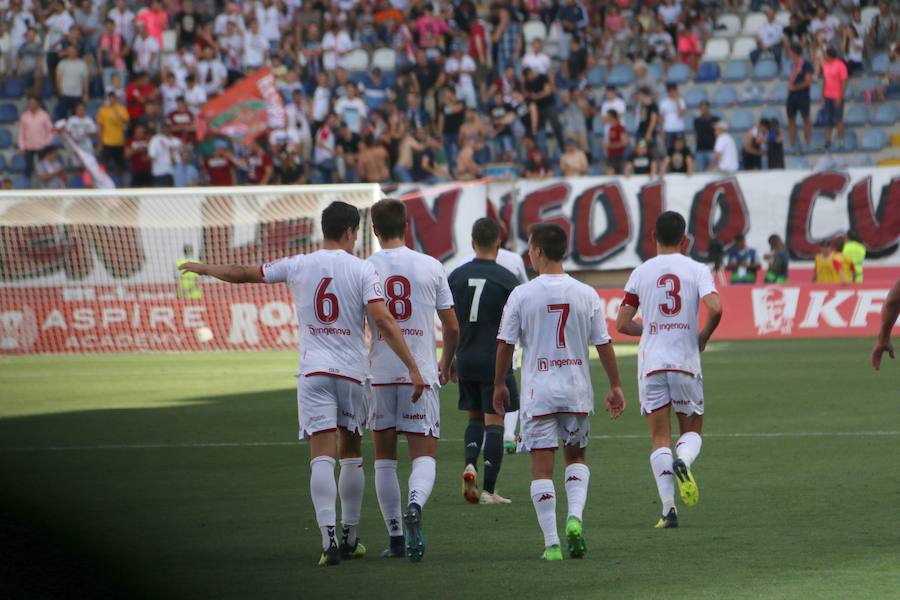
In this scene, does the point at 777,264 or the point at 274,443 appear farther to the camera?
the point at 777,264

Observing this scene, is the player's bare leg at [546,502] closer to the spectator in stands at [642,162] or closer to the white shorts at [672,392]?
the white shorts at [672,392]

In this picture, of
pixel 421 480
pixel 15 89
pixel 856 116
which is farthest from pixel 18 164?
pixel 421 480

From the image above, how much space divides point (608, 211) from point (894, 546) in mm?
21581

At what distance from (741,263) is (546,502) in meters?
21.2

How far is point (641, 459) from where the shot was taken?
12438mm

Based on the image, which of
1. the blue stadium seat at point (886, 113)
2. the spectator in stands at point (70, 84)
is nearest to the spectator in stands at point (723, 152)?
the blue stadium seat at point (886, 113)

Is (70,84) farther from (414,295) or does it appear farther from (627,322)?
(414,295)

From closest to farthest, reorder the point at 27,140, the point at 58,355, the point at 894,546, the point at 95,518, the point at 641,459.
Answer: the point at 894,546 < the point at 95,518 < the point at 641,459 < the point at 58,355 < the point at 27,140

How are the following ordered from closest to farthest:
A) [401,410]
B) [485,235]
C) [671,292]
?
[401,410] < [671,292] < [485,235]

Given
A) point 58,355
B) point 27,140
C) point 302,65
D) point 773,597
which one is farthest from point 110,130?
point 773,597

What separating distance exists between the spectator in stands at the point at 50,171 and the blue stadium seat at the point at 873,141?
1720 centimetres

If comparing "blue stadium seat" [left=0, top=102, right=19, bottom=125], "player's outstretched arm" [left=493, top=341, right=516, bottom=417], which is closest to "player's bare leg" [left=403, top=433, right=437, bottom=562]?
"player's outstretched arm" [left=493, top=341, right=516, bottom=417]

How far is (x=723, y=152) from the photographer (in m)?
29.5

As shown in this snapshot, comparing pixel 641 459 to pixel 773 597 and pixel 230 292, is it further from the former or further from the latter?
pixel 230 292
